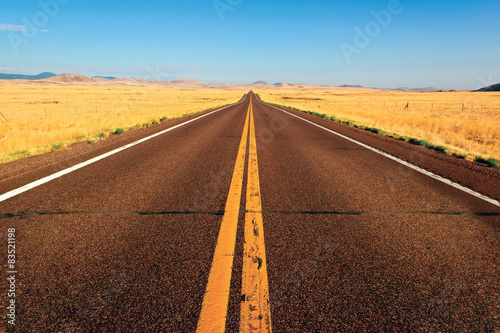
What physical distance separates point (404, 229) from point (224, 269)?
2084 millimetres

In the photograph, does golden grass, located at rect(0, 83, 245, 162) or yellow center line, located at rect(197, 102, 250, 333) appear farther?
golden grass, located at rect(0, 83, 245, 162)

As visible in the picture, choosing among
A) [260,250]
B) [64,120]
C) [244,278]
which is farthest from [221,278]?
[64,120]

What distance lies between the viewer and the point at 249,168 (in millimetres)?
5594

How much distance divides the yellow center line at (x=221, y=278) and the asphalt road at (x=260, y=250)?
19mm

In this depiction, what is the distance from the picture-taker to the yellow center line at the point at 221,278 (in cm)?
172

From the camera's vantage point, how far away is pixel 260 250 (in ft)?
8.24

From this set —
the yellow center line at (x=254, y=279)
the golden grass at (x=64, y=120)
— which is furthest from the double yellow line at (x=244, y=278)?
the golden grass at (x=64, y=120)

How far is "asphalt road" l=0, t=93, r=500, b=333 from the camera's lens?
1.80 m

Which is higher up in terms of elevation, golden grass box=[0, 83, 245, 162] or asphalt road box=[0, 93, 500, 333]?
golden grass box=[0, 83, 245, 162]

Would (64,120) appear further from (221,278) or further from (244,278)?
(244,278)

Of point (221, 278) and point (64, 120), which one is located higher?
point (64, 120)

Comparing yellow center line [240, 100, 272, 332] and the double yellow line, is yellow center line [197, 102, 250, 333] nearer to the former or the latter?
the double yellow line

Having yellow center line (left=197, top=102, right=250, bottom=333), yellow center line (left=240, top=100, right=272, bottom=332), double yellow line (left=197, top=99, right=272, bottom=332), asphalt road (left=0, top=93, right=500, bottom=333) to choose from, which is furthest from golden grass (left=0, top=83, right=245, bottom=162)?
yellow center line (left=240, top=100, right=272, bottom=332)

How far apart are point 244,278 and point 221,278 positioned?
178 mm
